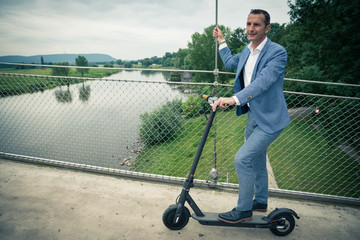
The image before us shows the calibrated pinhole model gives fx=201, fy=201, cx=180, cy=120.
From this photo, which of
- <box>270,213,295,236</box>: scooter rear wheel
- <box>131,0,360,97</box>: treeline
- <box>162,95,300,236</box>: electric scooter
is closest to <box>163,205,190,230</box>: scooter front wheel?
<box>162,95,300,236</box>: electric scooter

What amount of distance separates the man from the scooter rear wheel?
25 centimetres

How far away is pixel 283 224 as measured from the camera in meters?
1.90

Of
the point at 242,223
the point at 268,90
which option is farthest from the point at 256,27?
the point at 242,223

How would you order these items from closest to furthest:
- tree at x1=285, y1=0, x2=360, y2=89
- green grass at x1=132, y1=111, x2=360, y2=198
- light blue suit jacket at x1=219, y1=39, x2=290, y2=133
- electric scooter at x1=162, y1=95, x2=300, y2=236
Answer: light blue suit jacket at x1=219, y1=39, x2=290, y2=133 → electric scooter at x1=162, y1=95, x2=300, y2=236 → tree at x1=285, y1=0, x2=360, y2=89 → green grass at x1=132, y1=111, x2=360, y2=198

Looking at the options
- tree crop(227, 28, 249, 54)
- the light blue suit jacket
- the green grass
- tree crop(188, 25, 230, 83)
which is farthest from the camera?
tree crop(227, 28, 249, 54)

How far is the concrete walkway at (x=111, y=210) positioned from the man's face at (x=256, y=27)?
1816mm

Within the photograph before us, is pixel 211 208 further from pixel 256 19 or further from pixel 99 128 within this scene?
pixel 99 128

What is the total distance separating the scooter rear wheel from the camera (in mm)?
1893

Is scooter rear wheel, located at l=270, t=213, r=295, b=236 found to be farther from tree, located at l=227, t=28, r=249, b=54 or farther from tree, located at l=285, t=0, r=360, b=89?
tree, located at l=227, t=28, r=249, b=54

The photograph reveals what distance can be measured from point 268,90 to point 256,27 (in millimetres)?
530

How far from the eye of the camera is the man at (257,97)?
1.57 meters

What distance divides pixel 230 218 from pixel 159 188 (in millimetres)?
1044

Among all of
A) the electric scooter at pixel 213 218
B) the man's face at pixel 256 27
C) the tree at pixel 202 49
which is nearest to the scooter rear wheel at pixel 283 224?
the electric scooter at pixel 213 218

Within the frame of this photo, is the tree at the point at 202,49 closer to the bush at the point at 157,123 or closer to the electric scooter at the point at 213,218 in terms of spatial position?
the bush at the point at 157,123
